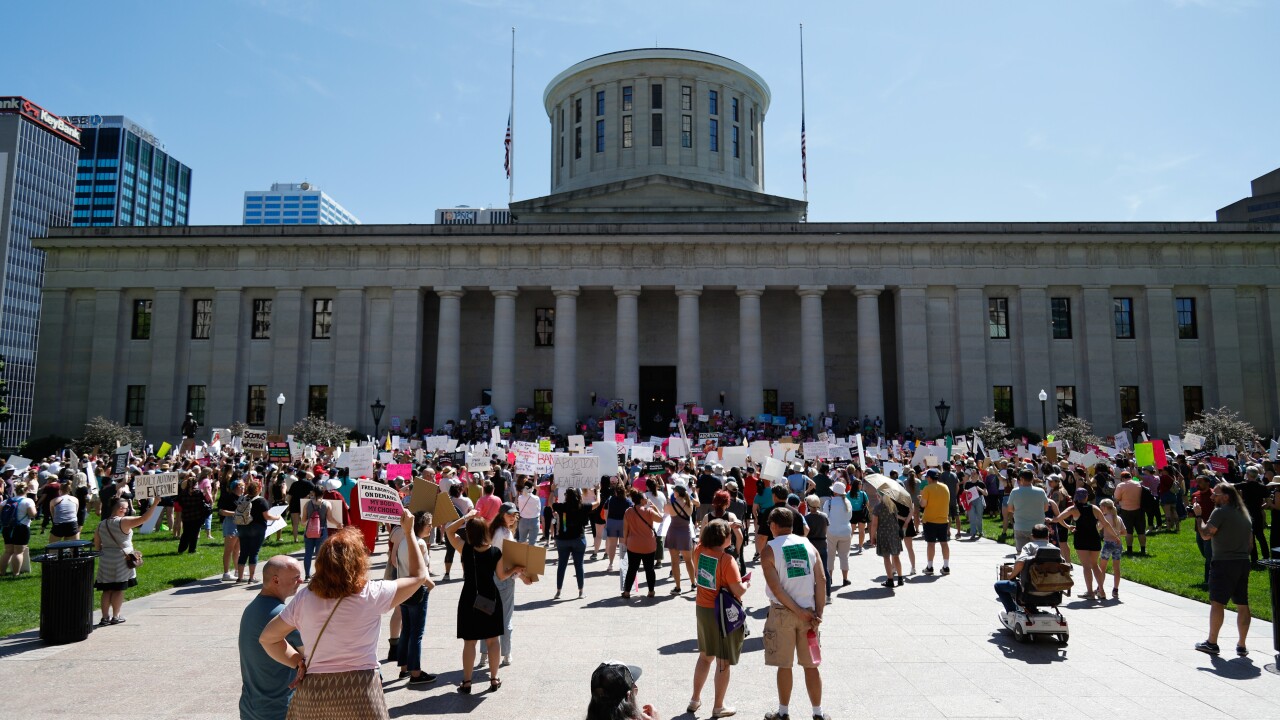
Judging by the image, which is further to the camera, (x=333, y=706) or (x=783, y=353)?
(x=783, y=353)

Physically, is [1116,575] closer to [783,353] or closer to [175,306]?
[783,353]

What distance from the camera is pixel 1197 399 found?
45844mm

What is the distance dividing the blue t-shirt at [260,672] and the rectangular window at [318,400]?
43.6 metres

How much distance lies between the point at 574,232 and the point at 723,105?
792 inches

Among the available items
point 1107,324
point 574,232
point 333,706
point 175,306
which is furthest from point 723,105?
point 333,706

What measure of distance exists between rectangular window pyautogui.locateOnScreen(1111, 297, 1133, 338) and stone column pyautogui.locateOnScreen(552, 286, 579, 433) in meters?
31.2

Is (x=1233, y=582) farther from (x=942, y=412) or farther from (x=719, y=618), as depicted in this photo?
(x=942, y=412)

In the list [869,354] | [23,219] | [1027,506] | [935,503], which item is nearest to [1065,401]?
[869,354]

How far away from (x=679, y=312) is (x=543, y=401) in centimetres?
1027

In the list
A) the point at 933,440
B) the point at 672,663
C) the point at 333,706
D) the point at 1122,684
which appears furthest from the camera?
the point at 933,440

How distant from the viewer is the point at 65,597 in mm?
10609

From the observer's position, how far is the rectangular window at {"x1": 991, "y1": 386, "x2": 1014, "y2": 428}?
45.5 metres

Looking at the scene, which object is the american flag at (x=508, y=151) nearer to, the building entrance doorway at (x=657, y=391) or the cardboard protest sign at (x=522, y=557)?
the building entrance doorway at (x=657, y=391)

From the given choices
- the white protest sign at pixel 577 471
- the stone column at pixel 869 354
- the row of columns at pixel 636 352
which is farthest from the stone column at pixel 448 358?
the white protest sign at pixel 577 471
